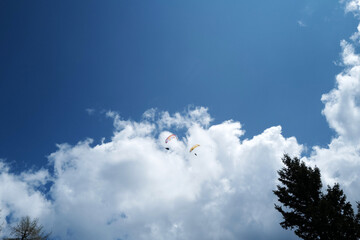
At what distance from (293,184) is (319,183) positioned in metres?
1.73

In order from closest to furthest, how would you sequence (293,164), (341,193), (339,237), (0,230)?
(339,237) < (341,193) < (293,164) < (0,230)

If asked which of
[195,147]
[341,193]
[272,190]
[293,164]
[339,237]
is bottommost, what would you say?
[339,237]

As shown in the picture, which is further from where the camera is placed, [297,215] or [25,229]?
[25,229]

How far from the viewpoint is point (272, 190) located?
663 inches

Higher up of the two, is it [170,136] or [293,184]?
[170,136]

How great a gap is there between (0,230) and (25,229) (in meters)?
2.23

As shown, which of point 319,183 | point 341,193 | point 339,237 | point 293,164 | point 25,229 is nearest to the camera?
point 339,237

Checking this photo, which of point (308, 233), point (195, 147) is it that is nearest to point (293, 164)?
point (308, 233)

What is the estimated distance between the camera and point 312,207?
13805mm

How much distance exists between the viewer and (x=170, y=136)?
132 ft

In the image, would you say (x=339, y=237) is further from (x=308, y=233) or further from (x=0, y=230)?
(x=0, y=230)

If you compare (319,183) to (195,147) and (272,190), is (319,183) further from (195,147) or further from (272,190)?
(195,147)

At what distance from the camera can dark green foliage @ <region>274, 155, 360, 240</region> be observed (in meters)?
13.3

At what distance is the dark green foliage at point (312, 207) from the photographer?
1331 centimetres
